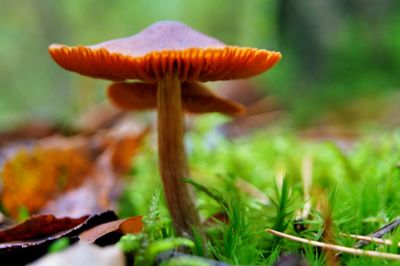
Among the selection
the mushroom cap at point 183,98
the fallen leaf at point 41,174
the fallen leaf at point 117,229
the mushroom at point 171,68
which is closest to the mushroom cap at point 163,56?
the mushroom at point 171,68

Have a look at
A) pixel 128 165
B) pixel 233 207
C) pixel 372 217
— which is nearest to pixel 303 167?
pixel 372 217

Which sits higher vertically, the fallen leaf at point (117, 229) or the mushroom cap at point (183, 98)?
the mushroom cap at point (183, 98)

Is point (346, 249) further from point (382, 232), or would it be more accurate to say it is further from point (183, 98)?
point (183, 98)

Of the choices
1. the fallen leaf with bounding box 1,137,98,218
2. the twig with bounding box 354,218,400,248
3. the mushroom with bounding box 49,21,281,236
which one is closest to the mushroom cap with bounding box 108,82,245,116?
the mushroom with bounding box 49,21,281,236

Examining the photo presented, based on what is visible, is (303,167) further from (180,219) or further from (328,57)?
(328,57)

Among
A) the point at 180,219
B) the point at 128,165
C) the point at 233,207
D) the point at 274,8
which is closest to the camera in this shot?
the point at 233,207

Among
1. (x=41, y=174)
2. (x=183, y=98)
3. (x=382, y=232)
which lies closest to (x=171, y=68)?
(x=183, y=98)

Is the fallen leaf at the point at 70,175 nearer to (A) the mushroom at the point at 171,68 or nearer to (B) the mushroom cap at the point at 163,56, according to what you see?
(A) the mushroom at the point at 171,68
